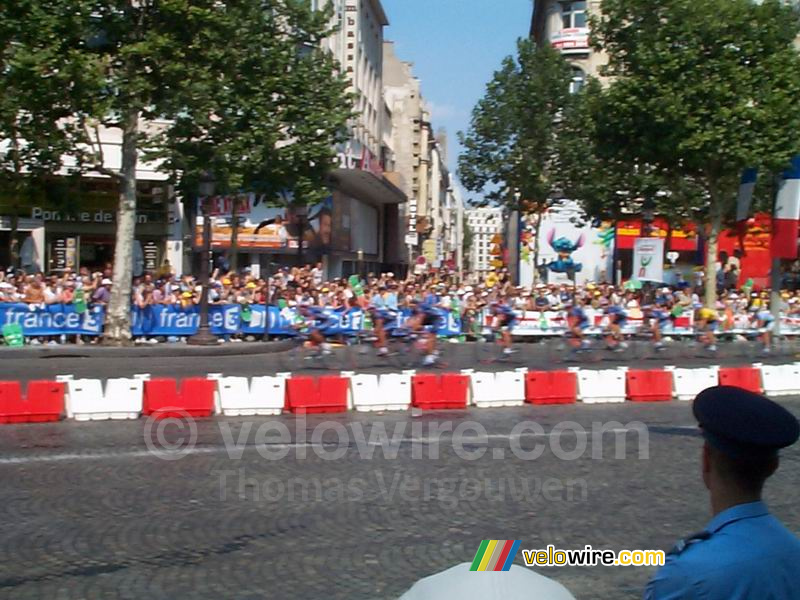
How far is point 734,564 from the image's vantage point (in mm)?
2346

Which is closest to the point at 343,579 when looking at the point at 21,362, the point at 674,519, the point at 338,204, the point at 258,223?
the point at 674,519

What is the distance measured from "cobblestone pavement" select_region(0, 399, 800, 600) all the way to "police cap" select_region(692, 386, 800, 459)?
13.5ft

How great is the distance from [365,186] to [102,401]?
125ft

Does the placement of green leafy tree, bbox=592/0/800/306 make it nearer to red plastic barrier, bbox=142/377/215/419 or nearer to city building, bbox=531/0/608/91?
city building, bbox=531/0/608/91

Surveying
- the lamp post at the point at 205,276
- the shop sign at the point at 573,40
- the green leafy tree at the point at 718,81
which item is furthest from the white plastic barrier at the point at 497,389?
the shop sign at the point at 573,40

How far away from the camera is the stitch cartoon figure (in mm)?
48562

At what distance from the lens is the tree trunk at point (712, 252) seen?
33.0 meters

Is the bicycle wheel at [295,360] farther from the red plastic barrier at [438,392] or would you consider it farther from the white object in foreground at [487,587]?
the white object in foreground at [487,587]

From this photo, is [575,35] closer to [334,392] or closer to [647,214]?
[647,214]

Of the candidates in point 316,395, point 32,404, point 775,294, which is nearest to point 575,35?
point 775,294

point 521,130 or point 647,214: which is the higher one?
point 521,130

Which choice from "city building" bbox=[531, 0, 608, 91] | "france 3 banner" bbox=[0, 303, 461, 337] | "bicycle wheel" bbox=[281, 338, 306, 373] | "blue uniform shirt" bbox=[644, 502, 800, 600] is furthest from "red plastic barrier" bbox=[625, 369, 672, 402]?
"city building" bbox=[531, 0, 608, 91]

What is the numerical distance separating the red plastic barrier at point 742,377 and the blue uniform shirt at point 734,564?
567 inches

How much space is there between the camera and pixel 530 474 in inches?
394
